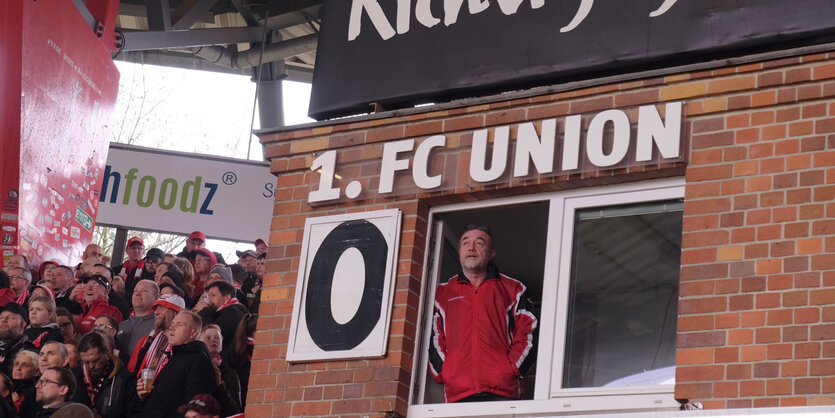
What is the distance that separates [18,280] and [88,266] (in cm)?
65

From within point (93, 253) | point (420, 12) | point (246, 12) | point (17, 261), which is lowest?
point (17, 261)

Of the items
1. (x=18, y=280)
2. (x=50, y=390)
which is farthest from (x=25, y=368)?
(x=18, y=280)

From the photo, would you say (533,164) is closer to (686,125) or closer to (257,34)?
(686,125)

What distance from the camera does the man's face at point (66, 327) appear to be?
998cm

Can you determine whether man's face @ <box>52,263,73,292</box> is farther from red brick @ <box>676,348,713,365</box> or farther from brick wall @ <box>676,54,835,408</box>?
red brick @ <box>676,348,713,365</box>

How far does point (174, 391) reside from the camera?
7727 mm

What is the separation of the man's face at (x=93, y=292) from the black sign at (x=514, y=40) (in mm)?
3810

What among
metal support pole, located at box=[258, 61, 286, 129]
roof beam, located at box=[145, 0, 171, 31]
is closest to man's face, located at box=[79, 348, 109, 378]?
roof beam, located at box=[145, 0, 171, 31]

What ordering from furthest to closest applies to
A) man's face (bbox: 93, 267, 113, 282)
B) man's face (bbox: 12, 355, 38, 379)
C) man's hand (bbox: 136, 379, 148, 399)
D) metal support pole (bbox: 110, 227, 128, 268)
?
metal support pole (bbox: 110, 227, 128, 268) → man's face (bbox: 93, 267, 113, 282) → man's face (bbox: 12, 355, 38, 379) → man's hand (bbox: 136, 379, 148, 399)

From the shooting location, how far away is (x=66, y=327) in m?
10.1

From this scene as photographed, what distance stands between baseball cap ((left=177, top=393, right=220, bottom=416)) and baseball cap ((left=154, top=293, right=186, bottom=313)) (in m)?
1.57

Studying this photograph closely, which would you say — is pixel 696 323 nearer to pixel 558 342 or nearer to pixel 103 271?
pixel 558 342

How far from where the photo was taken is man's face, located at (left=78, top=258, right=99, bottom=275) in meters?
11.7

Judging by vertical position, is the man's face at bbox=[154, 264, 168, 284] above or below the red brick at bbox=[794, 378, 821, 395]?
above
